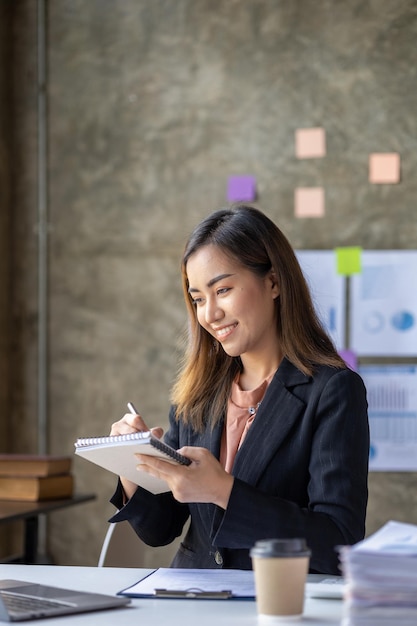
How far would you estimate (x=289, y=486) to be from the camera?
210cm

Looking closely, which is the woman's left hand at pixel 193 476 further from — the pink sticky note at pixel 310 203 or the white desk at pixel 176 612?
the pink sticky note at pixel 310 203

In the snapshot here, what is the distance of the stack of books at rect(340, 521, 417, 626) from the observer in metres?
1.22

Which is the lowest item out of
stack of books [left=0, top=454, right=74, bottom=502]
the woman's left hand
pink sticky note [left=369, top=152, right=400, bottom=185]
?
stack of books [left=0, top=454, right=74, bottom=502]

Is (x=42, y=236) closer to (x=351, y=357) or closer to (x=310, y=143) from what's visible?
(x=310, y=143)

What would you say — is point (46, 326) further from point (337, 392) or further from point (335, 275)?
point (337, 392)

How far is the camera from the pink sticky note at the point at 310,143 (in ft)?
13.1

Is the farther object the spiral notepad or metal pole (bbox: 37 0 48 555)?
metal pole (bbox: 37 0 48 555)

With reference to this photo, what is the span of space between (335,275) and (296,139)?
58 centimetres

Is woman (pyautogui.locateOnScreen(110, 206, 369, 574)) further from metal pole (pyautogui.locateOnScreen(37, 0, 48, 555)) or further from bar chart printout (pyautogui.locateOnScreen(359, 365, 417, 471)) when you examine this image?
metal pole (pyautogui.locateOnScreen(37, 0, 48, 555))

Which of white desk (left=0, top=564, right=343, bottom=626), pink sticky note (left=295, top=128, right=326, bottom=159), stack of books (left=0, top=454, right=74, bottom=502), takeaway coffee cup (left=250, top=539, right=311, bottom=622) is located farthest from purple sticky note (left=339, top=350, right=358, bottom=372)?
takeaway coffee cup (left=250, top=539, right=311, bottom=622)

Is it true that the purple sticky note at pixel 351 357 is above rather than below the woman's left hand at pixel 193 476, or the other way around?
below

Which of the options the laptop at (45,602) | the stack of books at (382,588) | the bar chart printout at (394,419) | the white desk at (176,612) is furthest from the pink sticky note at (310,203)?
the stack of books at (382,588)

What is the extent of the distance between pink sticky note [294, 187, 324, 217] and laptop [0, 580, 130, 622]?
2.54 m

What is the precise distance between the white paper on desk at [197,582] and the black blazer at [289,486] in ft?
0.28
